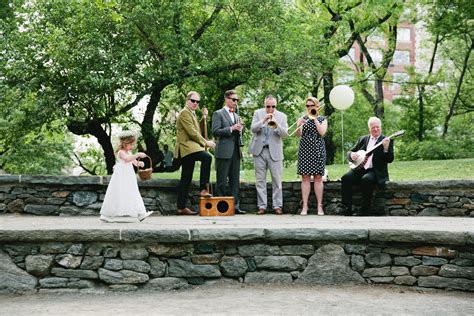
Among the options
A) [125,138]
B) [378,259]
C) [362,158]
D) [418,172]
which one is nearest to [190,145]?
[125,138]

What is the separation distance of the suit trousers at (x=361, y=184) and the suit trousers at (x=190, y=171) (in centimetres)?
210

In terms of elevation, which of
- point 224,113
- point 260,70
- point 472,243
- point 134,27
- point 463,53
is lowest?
point 472,243

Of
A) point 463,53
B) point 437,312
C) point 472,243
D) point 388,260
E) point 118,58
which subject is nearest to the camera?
point 437,312

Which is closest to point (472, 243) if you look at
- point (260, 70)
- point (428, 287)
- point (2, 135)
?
point (428, 287)

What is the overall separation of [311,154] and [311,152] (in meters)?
0.03

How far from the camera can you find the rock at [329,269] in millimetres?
6676

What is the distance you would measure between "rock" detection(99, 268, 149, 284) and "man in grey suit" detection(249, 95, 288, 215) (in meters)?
3.51

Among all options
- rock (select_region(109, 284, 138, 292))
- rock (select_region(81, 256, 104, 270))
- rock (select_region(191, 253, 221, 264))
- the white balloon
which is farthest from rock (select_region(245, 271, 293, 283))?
the white balloon

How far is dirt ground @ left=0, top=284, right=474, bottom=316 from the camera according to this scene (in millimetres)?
5465

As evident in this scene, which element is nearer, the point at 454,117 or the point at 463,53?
the point at 463,53

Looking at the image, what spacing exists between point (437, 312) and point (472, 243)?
1114 millimetres

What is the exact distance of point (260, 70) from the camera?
1440 cm

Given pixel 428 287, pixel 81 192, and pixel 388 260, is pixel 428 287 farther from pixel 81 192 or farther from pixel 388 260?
pixel 81 192

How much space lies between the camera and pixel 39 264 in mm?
6496
